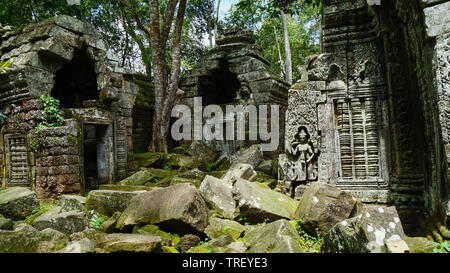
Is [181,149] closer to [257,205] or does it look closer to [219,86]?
[219,86]

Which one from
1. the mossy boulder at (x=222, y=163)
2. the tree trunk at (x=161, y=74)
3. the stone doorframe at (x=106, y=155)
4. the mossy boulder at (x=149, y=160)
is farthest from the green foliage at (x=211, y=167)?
the stone doorframe at (x=106, y=155)

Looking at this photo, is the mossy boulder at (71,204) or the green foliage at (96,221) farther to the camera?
the mossy boulder at (71,204)

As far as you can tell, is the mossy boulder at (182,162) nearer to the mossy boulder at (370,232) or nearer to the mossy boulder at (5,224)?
the mossy boulder at (5,224)

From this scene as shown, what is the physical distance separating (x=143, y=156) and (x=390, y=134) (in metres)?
7.18

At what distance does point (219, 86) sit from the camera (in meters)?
12.5

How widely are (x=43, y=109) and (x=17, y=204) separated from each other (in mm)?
2739

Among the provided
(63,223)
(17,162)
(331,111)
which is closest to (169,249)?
(63,223)

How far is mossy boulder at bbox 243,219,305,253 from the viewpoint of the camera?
290 cm

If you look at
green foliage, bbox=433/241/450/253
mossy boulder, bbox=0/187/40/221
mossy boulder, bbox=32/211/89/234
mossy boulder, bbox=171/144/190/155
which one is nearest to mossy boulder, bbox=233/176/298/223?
green foliage, bbox=433/241/450/253

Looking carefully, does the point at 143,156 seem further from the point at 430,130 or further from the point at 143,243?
the point at 430,130

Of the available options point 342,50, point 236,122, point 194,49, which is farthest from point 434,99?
point 194,49

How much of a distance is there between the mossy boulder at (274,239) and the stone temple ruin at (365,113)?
2.01m

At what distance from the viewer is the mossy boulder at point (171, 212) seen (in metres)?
3.58

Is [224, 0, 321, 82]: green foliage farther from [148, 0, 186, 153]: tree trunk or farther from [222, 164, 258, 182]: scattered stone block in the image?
[222, 164, 258, 182]: scattered stone block
